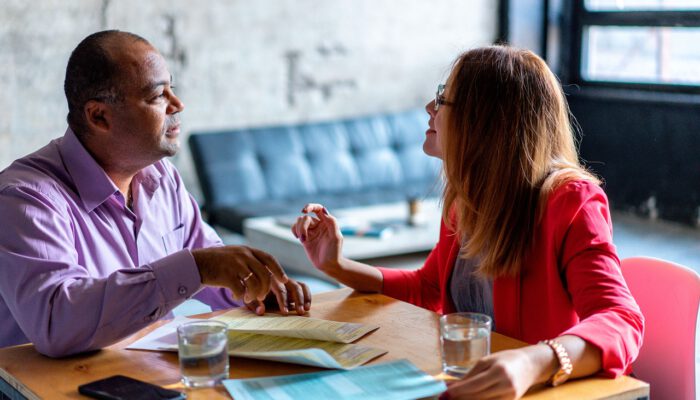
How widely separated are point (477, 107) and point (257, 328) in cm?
59

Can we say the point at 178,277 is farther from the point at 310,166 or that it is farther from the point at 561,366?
the point at 310,166

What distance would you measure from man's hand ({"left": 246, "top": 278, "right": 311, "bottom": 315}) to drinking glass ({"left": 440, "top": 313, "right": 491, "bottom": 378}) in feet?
1.47

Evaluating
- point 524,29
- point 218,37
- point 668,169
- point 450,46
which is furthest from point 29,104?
point 668,169

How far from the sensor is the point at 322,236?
204cm

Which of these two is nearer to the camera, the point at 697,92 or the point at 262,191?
the point at 262,191

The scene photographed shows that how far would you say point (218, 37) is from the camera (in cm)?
528

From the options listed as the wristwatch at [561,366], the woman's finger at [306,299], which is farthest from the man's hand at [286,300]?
the wristwatch at [561,366]

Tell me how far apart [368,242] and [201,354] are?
231 cm

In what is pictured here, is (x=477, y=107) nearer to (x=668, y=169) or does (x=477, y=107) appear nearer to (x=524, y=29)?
(x=668, y=169)

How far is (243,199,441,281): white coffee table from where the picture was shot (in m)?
3.67

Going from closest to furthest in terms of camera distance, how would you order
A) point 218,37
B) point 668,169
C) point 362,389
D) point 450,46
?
1. point 362,389
2. point 218,37
3. point 668,169
4. point 450,46

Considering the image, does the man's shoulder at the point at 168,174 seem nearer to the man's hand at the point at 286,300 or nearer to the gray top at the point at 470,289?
the man's hand at the point at 286,300

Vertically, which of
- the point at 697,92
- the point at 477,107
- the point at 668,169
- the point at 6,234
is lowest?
the point at 668,169

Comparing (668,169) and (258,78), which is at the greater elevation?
(258,78)
